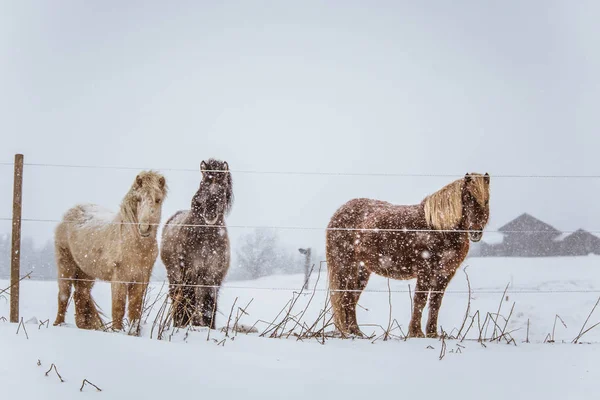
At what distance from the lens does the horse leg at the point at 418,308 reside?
465 cm

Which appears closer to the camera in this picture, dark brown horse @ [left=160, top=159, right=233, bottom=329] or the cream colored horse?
the cream colored horse

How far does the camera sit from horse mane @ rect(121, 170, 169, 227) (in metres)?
4.51

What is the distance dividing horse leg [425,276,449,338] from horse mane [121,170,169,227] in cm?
260

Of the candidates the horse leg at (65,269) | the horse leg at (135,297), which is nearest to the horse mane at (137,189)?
the horse leg at (135,297)

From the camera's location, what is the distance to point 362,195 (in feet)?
19.4

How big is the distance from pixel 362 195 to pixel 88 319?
10.6ft

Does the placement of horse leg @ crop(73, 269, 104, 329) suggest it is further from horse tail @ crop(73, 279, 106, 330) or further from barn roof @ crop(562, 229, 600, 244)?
barn roof @ crop(562, 229, 600, 244)

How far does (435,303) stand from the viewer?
4.70 m

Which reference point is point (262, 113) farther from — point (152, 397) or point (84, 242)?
point (152, 397)

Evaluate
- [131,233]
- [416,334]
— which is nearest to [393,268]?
[416,334]

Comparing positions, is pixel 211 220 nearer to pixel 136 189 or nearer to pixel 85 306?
pixel 136 189

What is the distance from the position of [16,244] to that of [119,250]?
0.84 m

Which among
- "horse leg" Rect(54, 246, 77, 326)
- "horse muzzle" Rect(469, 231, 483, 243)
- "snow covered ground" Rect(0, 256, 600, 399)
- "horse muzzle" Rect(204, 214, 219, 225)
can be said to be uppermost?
"horse muzzle" Rect(204, 214, 219, 225)

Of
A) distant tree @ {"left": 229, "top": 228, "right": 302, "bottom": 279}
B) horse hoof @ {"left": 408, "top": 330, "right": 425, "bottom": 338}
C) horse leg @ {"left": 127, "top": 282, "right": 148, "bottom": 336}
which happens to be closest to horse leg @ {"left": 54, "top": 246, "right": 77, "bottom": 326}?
horse leg @ {"left": 127, "top": 282, "right": 148, "bottom": 336}
